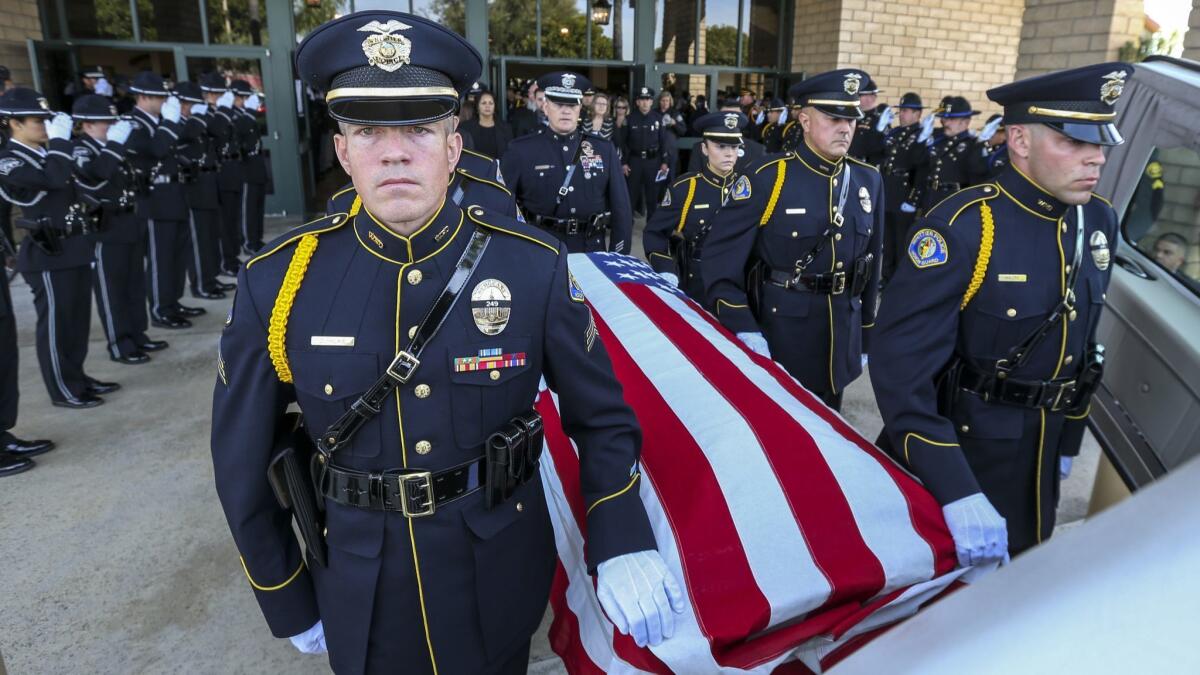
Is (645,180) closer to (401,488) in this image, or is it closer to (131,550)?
(131,550)

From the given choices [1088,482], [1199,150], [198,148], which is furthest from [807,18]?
[1199,150]

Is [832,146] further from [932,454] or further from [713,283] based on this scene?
[932,454]

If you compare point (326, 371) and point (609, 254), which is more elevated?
point (326, 371)

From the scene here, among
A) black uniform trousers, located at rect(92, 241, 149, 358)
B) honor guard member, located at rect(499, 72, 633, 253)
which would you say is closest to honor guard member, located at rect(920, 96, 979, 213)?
honor guard member, located at rect(499, 72, 633, 253)

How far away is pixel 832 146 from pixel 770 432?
5.24 ft

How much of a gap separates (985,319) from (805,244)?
1.13 m

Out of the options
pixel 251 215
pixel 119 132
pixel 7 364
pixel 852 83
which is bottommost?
pixel 7 364

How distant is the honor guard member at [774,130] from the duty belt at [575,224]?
5473 mm

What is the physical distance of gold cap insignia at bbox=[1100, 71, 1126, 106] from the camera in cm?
179

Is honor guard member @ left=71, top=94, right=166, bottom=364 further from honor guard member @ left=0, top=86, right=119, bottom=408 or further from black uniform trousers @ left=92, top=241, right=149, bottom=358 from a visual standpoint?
honor guard member @ left=0, top=86, right=119, bottom=408

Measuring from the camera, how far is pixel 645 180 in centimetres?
1053

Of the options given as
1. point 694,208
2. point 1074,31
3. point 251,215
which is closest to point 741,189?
point 694,208

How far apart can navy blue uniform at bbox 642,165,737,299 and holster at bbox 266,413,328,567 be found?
3.04m

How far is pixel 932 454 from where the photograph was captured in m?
1.73
